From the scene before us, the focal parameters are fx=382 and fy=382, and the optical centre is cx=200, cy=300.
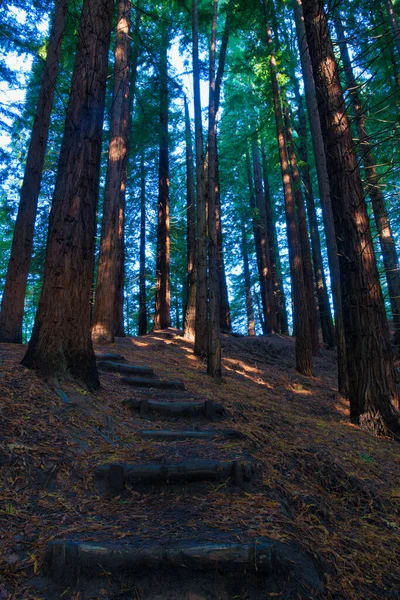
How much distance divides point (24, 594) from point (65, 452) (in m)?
1.40

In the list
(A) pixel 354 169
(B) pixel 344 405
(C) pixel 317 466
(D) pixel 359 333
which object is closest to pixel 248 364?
(B) pixel 344 405

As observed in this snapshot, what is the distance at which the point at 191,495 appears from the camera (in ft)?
10.0

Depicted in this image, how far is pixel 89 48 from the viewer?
17.0 feet

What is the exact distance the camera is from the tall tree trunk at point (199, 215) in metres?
9.02

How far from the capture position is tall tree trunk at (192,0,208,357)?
902 centimetres

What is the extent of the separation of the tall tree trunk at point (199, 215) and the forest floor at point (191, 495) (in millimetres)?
4203

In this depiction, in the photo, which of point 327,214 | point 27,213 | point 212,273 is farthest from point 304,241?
point 27,213

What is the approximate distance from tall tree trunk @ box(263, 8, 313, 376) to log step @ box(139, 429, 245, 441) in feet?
23.9

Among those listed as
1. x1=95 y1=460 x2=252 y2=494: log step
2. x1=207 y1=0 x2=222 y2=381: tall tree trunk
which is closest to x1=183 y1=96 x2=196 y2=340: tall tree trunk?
x1=207 y1=0 x2=222 y2=381: tall tree trunk

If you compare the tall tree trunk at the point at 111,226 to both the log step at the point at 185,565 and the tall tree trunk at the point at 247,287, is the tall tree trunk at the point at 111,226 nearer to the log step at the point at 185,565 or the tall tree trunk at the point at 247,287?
the log step at the point at 185,565

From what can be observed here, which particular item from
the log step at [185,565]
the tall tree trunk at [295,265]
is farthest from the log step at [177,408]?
the tall tree trunk at [295,265]

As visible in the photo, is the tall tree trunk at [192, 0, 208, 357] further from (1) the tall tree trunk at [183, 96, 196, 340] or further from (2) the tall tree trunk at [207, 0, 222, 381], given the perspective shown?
(1) the tall tree trunk at [183, 96, 196, 340]

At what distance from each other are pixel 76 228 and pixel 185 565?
Answer: 3.93 metres

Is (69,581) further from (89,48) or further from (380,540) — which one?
(89,48)
